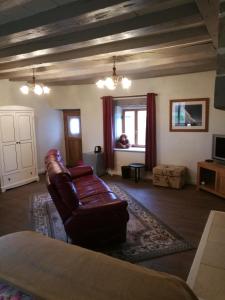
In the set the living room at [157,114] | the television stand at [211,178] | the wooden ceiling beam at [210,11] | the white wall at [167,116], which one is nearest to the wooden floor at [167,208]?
the living room at [157,114]

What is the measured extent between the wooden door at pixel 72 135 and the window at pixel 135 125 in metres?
1.53

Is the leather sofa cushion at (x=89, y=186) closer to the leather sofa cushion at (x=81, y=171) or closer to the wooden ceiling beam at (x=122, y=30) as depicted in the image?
the leather sofa cushion at (x=81, y=171)

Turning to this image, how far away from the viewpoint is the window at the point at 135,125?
608 cm

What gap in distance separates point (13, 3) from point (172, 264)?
2853mm

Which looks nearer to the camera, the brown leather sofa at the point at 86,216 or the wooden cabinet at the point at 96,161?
the brown leather sofa at the point at 86,216

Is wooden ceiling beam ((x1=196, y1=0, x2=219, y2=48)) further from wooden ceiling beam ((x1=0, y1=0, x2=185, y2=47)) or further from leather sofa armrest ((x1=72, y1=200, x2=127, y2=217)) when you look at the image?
leather sofa armrest ((x1=72, y1=200, x2=127, y2=217))

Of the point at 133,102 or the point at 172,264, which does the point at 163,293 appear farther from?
the point at 133,102

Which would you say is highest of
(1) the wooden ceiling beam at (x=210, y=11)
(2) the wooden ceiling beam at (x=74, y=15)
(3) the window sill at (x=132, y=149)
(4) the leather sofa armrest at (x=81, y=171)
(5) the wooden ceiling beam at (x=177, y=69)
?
(5) the wooden ceiling beam at (x=177, y=69)

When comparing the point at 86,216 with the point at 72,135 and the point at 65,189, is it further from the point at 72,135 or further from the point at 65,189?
the point at 72,135

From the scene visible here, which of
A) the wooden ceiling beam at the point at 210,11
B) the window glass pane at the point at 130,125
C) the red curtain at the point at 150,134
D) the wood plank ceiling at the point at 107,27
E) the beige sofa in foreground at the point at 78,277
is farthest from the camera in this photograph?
the window glass pane at the point at 130,125

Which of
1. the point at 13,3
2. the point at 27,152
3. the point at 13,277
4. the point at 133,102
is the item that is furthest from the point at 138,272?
the point at 133,102

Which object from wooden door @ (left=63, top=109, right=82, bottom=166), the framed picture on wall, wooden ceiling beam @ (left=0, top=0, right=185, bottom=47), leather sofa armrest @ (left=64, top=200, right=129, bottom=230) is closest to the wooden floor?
leather sofa armrest @ (left=64, top=200, right=129, bottom=230)

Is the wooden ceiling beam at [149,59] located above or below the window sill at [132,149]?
above

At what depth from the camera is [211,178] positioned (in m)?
4.89
